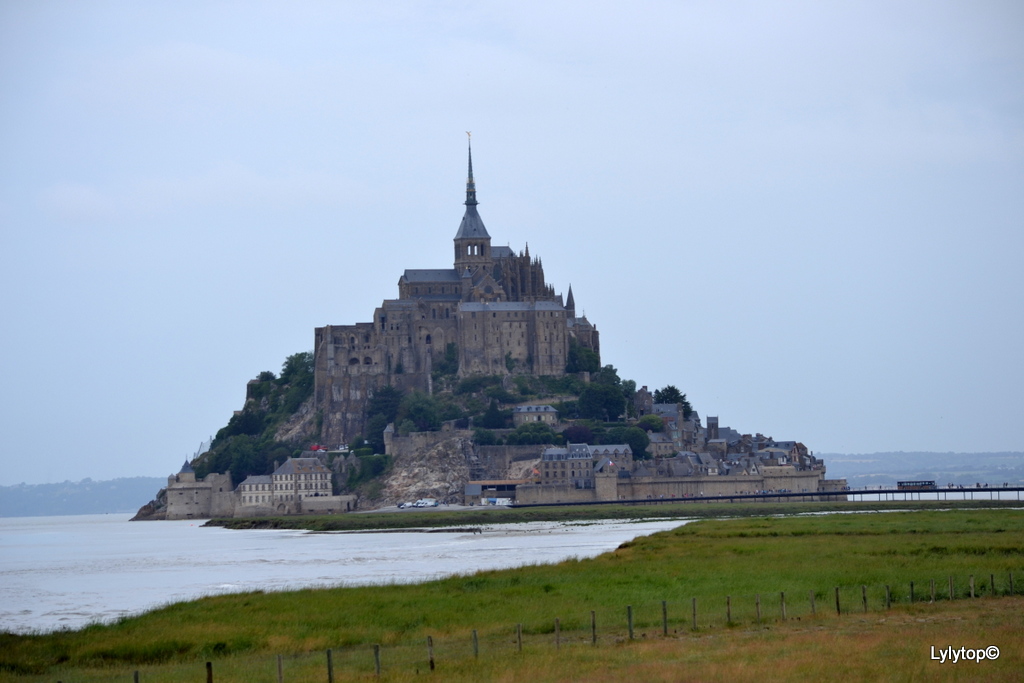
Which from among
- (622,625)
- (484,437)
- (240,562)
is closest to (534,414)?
(484,437)

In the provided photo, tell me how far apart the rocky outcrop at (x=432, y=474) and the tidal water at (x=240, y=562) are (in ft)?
63.5

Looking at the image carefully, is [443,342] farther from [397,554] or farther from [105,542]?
[397,554]

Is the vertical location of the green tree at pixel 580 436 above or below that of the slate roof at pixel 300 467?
above

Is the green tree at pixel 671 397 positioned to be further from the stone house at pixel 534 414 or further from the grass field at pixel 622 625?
the grass field at pixel 622 625

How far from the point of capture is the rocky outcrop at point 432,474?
122188 millimetres

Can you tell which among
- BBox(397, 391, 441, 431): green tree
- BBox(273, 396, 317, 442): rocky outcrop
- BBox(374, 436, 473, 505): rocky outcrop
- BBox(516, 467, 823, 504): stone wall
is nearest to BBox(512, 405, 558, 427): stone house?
BBox(374, 436, 473, 505): rocky outcrop

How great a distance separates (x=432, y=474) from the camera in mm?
124188

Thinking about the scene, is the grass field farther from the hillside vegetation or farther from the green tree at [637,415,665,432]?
the green tree at [637,415,665,432]

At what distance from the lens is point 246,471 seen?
436 feet

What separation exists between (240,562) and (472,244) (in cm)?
8057

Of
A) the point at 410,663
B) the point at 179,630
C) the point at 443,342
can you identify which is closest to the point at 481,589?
the point at 179,630

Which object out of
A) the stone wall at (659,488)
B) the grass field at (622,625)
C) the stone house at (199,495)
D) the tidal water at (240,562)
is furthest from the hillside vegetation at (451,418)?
the grass field at (622,625)

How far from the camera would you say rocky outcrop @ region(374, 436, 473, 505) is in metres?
122

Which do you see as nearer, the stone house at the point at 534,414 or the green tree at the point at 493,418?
the green tree at the point at 493,418
